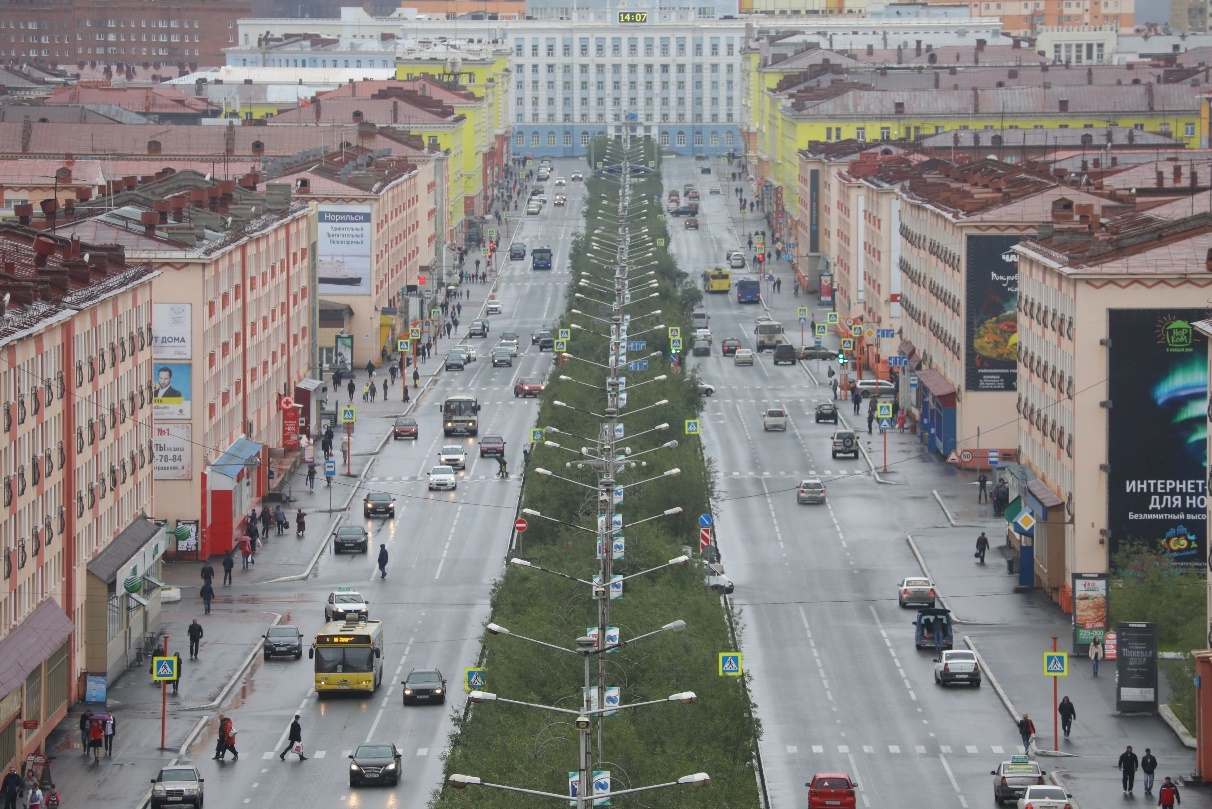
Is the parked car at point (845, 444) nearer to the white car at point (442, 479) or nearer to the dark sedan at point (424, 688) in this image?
the white car at point (442, 479)

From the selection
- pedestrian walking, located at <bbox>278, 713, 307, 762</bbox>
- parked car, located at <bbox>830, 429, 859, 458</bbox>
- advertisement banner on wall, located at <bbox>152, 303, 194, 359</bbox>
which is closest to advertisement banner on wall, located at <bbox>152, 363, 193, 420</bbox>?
advertisement banner on wall, located at <bbox>152, 303, 194, 359</bbox>

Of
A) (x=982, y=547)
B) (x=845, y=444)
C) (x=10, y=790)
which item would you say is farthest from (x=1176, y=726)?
(x=845, y=444)

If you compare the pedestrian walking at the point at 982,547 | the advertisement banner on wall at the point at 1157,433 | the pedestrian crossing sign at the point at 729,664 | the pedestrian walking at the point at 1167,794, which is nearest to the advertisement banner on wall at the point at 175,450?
the pedestrian walking at the point at 982,547

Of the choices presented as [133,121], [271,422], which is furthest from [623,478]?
[133,121]

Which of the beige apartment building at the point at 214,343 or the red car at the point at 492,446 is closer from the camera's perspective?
the beige apartment building at the point at 214,343

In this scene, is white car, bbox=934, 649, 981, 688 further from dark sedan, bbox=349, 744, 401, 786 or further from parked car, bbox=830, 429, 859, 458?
parked car, bbox=830, 429, 859, 458

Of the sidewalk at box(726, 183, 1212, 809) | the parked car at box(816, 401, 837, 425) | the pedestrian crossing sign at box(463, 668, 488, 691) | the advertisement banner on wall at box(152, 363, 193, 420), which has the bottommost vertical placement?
the sidewalk at box(726, 183, 1212, 809)
